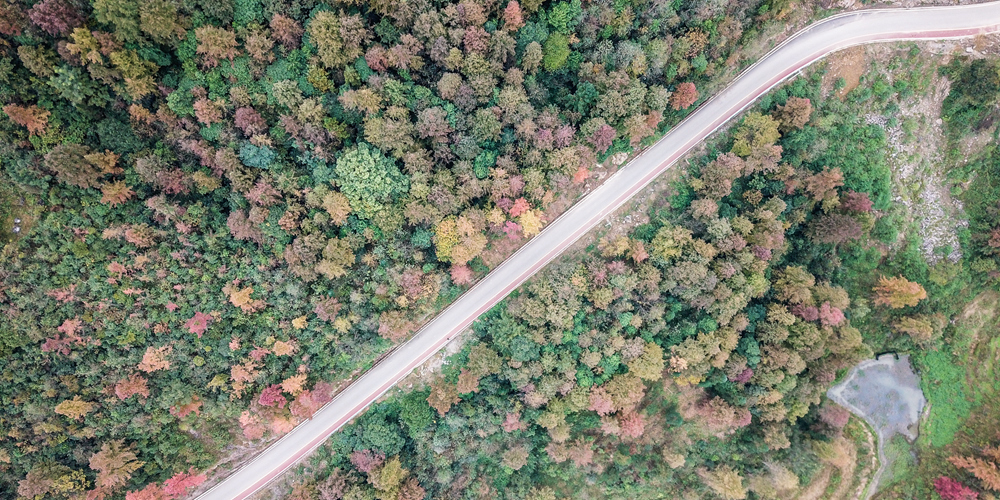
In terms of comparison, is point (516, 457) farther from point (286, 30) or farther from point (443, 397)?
point (286, 30)

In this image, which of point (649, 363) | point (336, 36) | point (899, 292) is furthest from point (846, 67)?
point (336, 36)

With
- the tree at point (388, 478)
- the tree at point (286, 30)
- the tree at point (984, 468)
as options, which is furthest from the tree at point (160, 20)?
the tree at point (984, 468)

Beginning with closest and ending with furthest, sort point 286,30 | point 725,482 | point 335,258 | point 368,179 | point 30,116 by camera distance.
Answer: point 30,116 → point 286,30 → point 368,179 → point 335,258 → point 725,482

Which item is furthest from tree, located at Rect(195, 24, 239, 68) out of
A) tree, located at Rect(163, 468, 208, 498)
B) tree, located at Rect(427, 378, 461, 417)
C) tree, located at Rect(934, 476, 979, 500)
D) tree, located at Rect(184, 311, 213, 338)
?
tree, located at Rect(934, 476, 979, 500)

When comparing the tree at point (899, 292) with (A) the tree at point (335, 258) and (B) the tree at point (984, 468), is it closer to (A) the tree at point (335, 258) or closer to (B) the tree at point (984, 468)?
(B) the tree at point (984, 468)

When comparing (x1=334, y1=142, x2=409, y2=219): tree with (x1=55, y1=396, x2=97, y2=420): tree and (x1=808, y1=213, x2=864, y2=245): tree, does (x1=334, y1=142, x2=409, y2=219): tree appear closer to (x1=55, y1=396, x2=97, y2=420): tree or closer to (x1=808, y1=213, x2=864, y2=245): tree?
(x1=55, y1=396, x2=97, y2=420): tree
